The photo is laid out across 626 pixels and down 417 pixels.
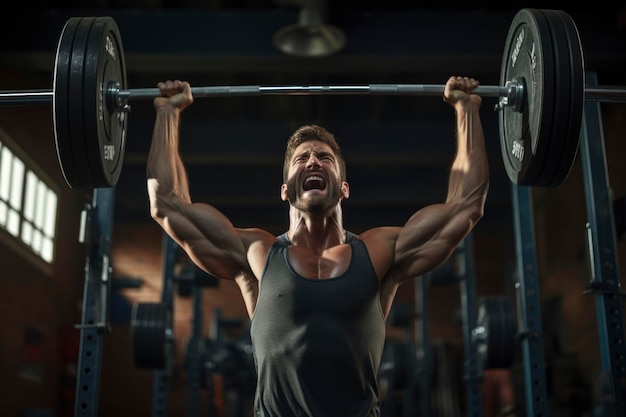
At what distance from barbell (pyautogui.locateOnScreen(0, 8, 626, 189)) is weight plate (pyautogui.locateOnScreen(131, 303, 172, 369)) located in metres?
2.27

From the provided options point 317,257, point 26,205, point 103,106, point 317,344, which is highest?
point 26,205

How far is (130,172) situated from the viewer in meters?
8.27

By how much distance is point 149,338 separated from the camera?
15.3 ft

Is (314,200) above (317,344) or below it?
above

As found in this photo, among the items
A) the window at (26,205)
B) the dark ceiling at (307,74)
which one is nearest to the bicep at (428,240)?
the dark ceiling at (307,74)

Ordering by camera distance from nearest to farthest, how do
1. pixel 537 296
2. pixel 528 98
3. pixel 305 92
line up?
pixel 528 98, pixel 305 92, pixel 537 296

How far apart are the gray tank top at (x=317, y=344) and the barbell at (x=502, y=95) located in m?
0.68

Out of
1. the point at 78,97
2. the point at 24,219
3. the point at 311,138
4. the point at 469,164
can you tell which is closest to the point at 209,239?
the point at 311,138

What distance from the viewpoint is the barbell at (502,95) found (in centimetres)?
218

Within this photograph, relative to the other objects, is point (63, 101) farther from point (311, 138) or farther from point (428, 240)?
point (428, 240)

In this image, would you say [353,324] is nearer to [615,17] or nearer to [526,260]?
[526,260]

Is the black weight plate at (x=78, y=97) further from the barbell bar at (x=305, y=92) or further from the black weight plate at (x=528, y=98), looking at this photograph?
the black weight plate at (x=528, y=98)

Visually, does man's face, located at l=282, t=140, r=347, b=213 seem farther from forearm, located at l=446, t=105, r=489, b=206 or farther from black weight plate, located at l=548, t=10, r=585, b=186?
black weight plate, located at l=548, t=10, r=585, b=186

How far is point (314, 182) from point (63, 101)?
747 mm
